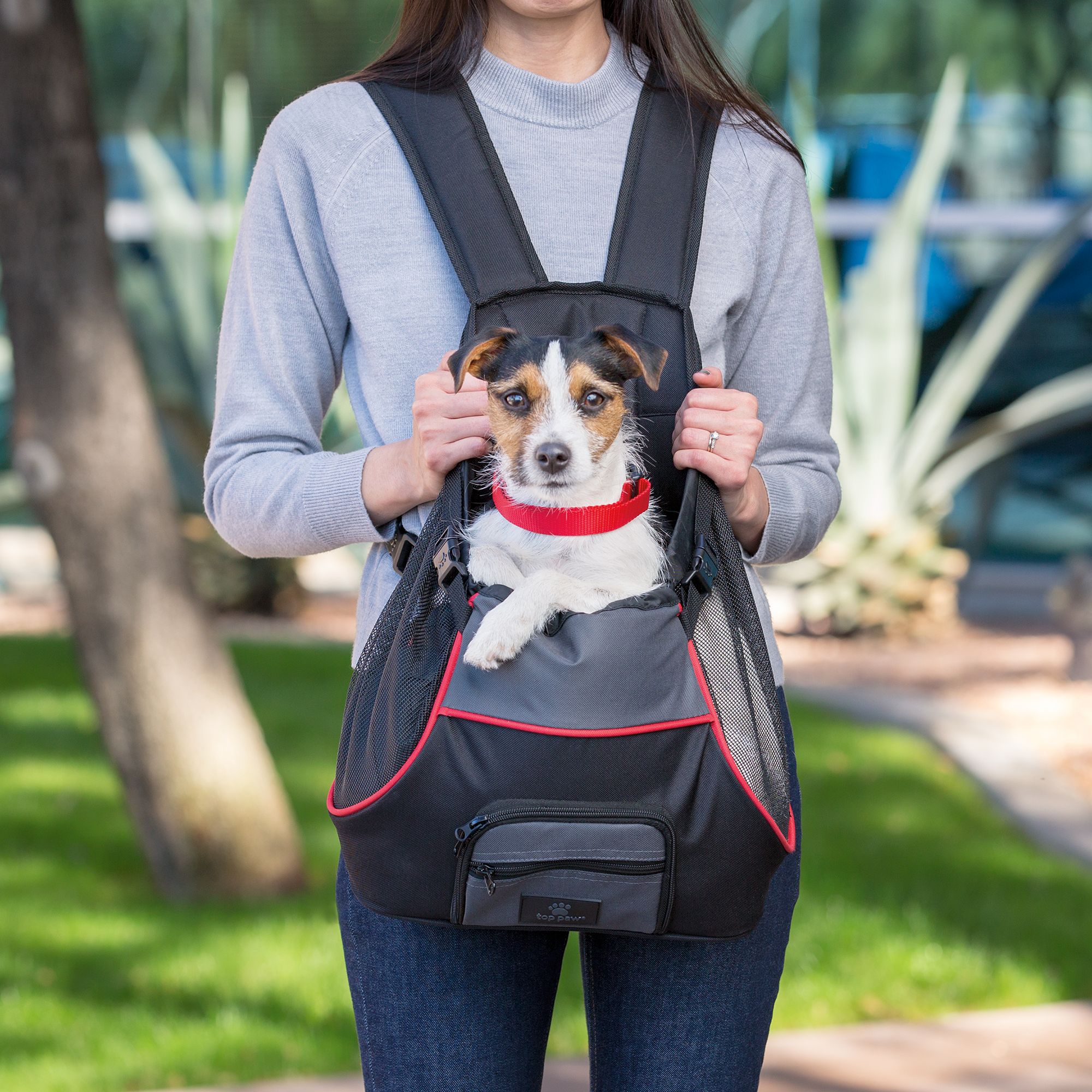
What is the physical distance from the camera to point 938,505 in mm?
9555

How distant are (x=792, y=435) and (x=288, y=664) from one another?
7.19m

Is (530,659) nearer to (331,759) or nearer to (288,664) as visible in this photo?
(331,759)

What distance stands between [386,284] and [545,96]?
15.7 inches

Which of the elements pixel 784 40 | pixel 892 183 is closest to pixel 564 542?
pixel 892 183

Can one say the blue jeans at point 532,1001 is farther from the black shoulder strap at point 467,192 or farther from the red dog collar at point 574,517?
A: the black shoulder strap at point 467,192

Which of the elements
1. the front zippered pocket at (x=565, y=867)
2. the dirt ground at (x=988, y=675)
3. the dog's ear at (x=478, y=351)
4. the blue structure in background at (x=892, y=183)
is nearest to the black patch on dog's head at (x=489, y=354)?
the dog's ear at (x=478, y=351)

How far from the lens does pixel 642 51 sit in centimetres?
217

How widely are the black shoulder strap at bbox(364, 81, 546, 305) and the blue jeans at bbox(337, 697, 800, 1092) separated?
724 mm

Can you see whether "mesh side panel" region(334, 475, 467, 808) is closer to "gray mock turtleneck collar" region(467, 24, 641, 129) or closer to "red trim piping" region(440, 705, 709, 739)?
"red trim piping" region(440, 705, 709, 739)

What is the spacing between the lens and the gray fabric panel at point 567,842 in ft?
5.20

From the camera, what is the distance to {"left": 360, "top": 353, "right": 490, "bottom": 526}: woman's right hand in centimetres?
175

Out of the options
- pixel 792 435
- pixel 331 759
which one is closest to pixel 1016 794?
pixel 331 759

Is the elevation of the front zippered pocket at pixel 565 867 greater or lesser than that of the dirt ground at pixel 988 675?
lesser

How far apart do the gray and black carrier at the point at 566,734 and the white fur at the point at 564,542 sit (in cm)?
6
